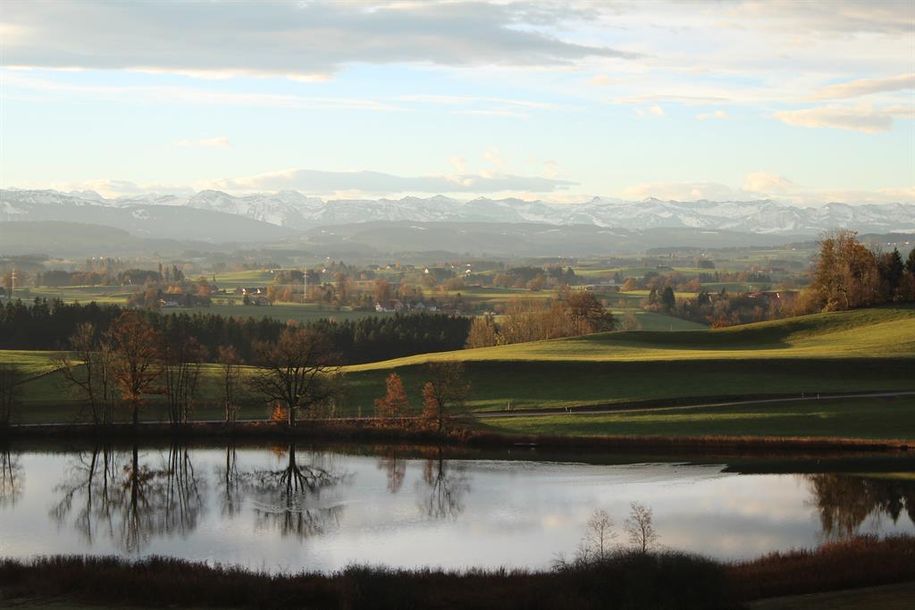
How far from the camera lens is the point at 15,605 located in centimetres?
3431

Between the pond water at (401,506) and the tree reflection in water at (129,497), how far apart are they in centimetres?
13

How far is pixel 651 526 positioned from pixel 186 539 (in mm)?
19861

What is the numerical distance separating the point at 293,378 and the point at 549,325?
198ft

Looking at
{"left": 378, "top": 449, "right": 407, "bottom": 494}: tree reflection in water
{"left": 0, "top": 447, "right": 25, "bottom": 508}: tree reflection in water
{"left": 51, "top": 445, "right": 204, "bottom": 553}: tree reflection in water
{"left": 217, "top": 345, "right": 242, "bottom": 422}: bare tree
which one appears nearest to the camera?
Answer: {"left": 51, "top": 445, "right": 204, "bottom": 553}: tree reflection in water

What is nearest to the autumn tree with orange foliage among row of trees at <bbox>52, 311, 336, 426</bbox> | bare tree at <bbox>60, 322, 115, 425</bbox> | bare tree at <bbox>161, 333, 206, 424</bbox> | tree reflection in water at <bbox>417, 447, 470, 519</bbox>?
row of trees at <bbox>52, 311, 336, 426</bbox>

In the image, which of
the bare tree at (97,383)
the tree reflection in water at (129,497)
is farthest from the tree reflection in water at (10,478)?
the bare tree at (97,383)

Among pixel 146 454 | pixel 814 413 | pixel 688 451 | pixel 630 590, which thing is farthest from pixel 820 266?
pixel 630 590

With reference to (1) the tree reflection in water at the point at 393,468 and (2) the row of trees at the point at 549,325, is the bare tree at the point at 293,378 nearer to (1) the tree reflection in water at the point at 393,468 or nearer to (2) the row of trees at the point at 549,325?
(1) the tree reflection in water at the point at 393,468

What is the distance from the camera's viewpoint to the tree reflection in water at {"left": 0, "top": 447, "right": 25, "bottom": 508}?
5534 centimetres

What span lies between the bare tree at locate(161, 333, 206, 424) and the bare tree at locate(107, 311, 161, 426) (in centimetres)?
129

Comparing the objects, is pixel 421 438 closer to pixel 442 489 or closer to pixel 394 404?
pixel 394 404

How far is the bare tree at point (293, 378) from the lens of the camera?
76.3 m

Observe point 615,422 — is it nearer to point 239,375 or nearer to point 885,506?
point 885,506

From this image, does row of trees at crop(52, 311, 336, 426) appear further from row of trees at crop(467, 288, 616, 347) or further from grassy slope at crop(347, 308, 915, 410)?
row of trees at crop(467, 288, 616, 347)
